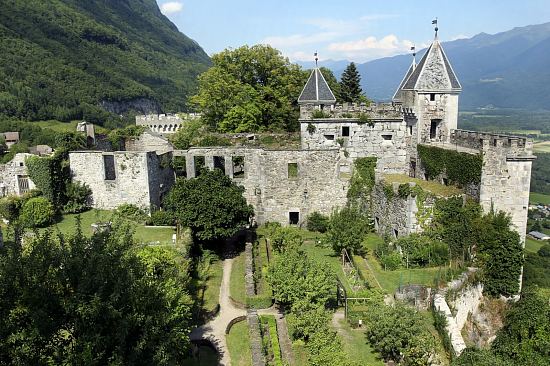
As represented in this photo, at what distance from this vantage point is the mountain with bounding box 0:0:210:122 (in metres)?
85.3

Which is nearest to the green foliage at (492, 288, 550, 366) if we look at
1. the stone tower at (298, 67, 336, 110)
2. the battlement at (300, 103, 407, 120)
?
the battlement at (300, 103, 407, 120)

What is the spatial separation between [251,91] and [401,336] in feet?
79.5

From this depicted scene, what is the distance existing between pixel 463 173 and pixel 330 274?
982cm

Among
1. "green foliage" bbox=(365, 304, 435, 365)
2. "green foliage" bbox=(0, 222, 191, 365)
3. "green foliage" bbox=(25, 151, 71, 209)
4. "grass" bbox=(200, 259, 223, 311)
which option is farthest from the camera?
"green foliage" bbox=(25, 151, 71, 209)

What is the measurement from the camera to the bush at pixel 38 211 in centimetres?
2341

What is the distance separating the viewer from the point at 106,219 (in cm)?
2520

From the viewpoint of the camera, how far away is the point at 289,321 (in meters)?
16.9

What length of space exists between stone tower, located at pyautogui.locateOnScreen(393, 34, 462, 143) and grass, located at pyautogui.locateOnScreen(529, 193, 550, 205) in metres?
73.5

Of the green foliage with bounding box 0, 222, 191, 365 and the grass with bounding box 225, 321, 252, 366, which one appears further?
the grass with bounding box 225, 321, 252, 366

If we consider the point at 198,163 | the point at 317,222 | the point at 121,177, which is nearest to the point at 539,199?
the point at 317,222

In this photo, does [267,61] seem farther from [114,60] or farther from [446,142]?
[114,60]

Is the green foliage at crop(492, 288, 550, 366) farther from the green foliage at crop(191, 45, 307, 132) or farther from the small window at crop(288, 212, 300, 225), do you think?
the green foliage at crop(191, 45, 307, 132)

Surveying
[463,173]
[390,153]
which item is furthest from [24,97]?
[463,173]

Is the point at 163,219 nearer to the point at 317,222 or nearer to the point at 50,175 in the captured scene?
the point at 50,175
